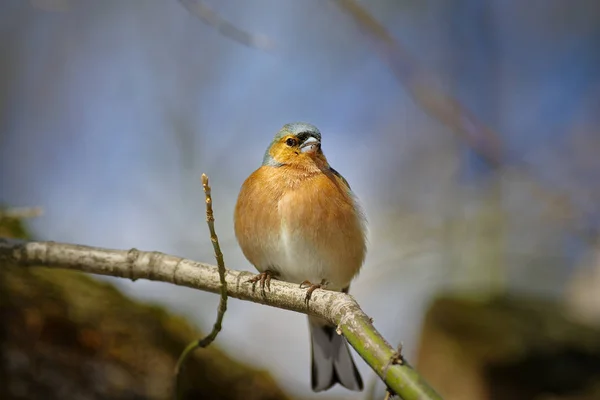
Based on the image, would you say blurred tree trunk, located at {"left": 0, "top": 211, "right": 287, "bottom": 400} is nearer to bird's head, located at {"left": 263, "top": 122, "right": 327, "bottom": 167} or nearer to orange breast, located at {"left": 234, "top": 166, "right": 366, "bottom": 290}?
orange breast, located at {"left": 234, "top": 166, "right": 366, "bottom": 290}

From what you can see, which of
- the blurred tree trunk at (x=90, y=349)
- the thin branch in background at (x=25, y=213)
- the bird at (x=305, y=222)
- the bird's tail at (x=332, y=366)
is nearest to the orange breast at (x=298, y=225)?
the bird at (x=305, y=222)

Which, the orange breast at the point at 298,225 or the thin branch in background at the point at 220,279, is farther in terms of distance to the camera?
the orange breast at the point at 298,225

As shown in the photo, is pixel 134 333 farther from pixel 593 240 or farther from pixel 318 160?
pixel 593 240

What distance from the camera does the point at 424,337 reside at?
580 centimetres

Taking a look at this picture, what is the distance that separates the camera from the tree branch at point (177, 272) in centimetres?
272

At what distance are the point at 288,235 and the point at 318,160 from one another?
2.16ft

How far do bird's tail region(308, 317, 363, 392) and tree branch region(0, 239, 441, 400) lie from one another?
126 centimetres

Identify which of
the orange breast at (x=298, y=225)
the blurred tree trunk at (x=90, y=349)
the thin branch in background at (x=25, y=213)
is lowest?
the blurred tree trunk at (x=90, y=349)

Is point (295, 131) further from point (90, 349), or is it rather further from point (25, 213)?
point (90, 349)

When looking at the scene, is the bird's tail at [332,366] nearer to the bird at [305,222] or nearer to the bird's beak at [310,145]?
the bird at [305,222]

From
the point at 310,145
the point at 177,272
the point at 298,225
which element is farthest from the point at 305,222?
the point at 177,272

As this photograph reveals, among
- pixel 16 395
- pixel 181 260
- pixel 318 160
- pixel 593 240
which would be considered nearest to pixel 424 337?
pixel 593 240

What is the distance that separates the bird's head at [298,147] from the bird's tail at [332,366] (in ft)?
3.73

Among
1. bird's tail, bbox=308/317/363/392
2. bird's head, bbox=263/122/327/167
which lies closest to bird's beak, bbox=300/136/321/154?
bird's head, bbox=263/122/327/167
